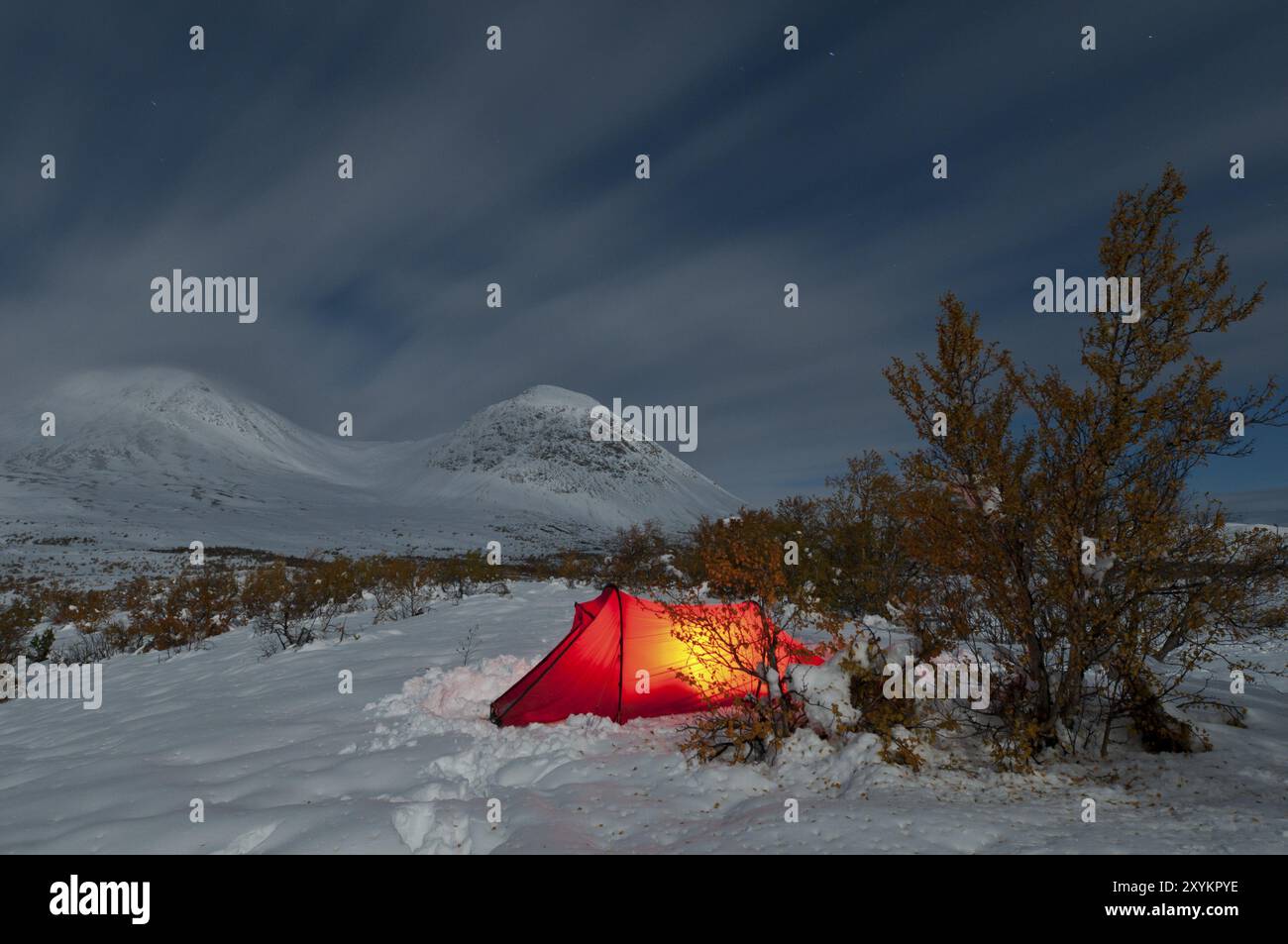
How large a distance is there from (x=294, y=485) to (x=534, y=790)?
13220 centimetres

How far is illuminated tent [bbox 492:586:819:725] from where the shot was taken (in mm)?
7121

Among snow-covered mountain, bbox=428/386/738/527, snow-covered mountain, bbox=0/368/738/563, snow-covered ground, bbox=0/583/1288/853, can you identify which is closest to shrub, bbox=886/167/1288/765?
snow-covered ground, bbox=0/583/1288/853

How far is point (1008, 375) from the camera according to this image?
5605 millimetres

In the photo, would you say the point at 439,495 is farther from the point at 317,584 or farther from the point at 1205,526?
the point at 1205,526

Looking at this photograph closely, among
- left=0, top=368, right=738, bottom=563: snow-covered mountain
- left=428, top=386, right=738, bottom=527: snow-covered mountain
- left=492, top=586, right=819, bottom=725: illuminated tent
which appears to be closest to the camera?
left=492, top=586, right=819, bottom=725: illuminated tent

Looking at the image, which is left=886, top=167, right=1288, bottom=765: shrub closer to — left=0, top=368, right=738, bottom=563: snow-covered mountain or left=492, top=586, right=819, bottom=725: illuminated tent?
left=492, top=586, right=819, bottom=725: illuminated tent

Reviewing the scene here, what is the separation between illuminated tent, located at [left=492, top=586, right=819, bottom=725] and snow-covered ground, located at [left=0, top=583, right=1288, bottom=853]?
265 millimetres

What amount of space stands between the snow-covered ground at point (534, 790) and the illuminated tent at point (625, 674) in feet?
0.87

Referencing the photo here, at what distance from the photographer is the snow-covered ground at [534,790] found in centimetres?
411

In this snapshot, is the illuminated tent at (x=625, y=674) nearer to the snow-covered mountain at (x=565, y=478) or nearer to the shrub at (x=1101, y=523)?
the shrub at (x=1101, y=523)

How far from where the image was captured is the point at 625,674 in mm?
7328

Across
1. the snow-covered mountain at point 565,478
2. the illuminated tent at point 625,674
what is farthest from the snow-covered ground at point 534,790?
the snow-covered mountain at point 565,478

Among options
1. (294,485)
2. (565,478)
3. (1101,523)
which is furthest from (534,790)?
(565,478)

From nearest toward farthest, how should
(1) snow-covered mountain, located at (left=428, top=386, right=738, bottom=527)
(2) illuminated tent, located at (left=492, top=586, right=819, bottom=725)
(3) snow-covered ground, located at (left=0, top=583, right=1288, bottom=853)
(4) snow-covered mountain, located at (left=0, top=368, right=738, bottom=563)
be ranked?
1. (3) snow-covered ground, located at (left=0, top=583, right=1288, bottom=853)
2. (2) illuminated tent, located at (left=492, top=586, right=819, bottom=725)
3. (4) snow-covered mountain, located at (left=0, top=368, right=738, bottom=563)
4. (1) snow-covered mountain, located at (left=428, top=386, right=738, bottom=527)
